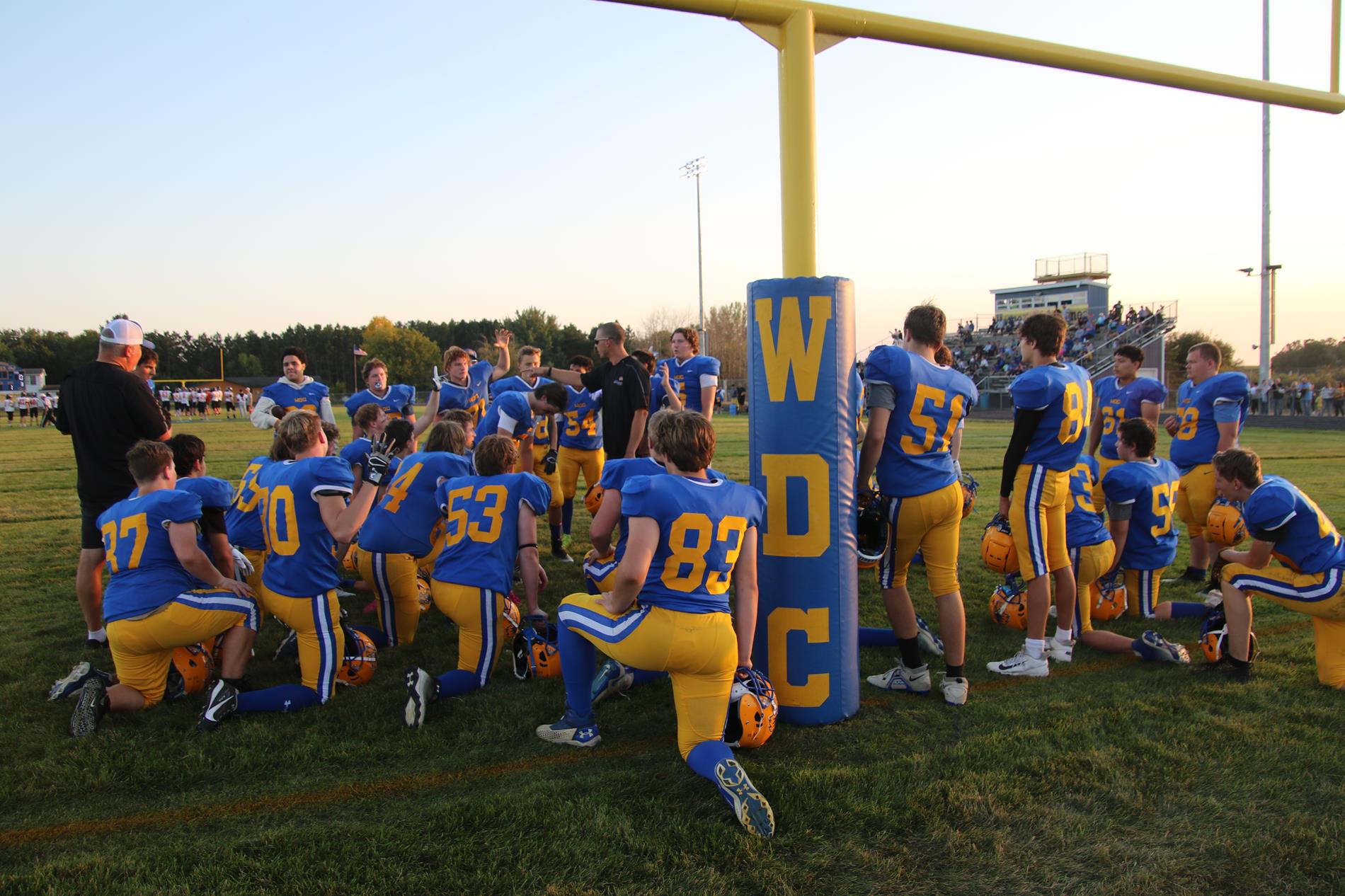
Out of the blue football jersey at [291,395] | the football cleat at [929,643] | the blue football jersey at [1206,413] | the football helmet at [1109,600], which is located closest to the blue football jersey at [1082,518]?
the football helmet at [1109,600]

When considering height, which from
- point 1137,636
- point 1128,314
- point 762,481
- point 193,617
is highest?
point 1128,314

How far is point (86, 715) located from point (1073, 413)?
5394 mm

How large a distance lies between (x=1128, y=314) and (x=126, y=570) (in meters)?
48.9

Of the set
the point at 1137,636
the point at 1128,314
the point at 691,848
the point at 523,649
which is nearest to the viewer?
the point at 691,848

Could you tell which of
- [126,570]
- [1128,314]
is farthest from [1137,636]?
[1128,314]

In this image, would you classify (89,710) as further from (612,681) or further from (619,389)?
(619,389)

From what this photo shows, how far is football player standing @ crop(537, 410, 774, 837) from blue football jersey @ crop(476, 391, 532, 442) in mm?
3687

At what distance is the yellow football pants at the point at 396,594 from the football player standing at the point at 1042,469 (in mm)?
3635

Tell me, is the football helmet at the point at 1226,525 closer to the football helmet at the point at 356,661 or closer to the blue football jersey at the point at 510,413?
the blue football jersey at the point at 510,413

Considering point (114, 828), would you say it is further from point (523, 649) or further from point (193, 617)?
point (523, 649)

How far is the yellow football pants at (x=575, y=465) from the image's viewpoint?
7848mm

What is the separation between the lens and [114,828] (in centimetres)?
306

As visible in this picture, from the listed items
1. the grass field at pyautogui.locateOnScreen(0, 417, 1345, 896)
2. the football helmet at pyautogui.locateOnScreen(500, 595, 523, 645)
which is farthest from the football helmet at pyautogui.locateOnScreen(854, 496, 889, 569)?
the football helmet at pyautogui.locateOnScreen(500, 595, 523, 645)

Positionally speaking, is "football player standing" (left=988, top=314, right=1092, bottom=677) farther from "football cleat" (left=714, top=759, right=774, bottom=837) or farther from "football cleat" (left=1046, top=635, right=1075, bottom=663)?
"football cleat" (left=714, top=759, right=774, bottom=837)
